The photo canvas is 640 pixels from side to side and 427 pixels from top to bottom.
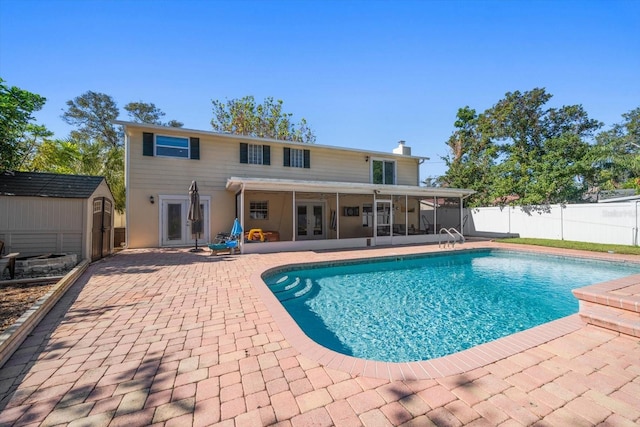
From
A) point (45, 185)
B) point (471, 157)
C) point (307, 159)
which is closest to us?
point (45, 185)

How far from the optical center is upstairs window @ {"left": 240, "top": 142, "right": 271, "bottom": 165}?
43.3ft

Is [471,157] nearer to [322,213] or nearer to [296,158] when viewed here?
[322,213]

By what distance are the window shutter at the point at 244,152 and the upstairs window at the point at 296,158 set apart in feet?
6.25

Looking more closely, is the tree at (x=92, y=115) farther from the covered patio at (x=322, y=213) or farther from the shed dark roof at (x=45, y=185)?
the covered patio at (x=322, y=213)

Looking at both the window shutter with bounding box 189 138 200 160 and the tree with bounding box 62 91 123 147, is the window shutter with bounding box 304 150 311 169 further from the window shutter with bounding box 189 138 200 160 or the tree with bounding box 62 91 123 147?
the tree with bounding box 62 91 123 147

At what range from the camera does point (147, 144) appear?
11.3 meters

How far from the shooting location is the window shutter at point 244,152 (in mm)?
13062

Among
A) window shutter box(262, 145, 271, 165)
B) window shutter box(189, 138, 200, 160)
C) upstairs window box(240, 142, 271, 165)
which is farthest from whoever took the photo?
window shutter box(262, 145, 271, 165)

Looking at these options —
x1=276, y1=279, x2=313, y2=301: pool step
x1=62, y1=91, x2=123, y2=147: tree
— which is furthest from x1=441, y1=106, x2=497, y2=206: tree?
x1=62, y1=91, x2=123, y2=147: tree

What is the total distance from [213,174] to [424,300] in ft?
34.9

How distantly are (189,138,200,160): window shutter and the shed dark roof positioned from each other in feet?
14.3

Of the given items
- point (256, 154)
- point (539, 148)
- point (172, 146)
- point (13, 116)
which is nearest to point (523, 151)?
point (539, 148)

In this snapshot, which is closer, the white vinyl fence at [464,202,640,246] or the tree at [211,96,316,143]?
the white vinyl fence at [464,202,640,246]

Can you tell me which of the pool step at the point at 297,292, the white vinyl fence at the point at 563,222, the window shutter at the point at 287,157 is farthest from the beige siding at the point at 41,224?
the white vinyl fence at the point at 563,222
